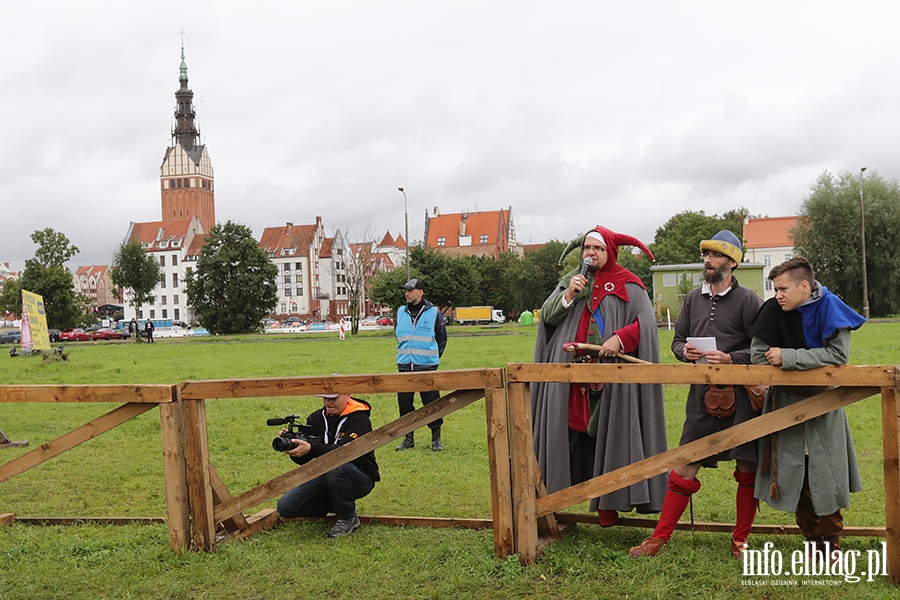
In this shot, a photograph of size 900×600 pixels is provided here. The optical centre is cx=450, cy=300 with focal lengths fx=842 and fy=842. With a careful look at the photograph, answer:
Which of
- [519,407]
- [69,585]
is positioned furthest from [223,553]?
[519,407]

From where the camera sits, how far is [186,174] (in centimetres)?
13888

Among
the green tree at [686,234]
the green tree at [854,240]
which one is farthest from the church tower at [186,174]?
the green tree at [854,240]

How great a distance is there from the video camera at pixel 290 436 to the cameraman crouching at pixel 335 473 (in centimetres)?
4

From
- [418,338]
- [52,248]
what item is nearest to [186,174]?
[52,248]

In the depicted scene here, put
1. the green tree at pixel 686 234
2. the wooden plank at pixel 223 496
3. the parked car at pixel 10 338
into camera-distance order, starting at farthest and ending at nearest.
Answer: the green tree at pixel 686 234
the parked car at pixel 10 338
the wooden plank at pixel 223 496

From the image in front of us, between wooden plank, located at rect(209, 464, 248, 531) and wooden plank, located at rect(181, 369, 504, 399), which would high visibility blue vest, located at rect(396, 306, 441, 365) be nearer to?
wooden plank, located at rect(209, 464, 248, 531)

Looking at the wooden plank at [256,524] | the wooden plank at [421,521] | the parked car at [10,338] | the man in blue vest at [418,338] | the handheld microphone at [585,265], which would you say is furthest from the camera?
the parked car at [10,338]

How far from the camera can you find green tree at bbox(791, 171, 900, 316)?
179ft

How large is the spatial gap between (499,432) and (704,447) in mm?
1182

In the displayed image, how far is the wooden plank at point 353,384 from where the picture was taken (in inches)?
201

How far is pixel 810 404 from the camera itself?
4566 millimetres

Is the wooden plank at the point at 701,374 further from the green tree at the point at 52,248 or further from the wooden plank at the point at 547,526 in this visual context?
the green tree at the point at 52,248

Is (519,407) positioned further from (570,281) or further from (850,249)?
(850,249)

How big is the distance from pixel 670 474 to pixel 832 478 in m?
0.90
